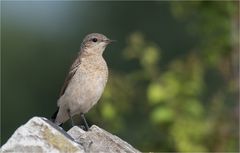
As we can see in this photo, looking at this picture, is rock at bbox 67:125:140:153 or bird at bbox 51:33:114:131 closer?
rock at bbox 67:125:140:153

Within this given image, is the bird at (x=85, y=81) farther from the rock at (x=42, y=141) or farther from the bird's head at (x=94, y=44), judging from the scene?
the rock at (x=42, y=141)

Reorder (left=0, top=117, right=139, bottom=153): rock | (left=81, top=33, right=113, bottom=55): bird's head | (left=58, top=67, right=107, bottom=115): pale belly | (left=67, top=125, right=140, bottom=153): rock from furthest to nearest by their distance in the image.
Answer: (left=81, top=33, right=113, bottom=55): bird's head
(left=58, top=67, right=107, bottom=115): pale belly
(left=67, top=125, right=140, bottom=153): rock
(left=0, top=117, right=139, bottom=153): rock

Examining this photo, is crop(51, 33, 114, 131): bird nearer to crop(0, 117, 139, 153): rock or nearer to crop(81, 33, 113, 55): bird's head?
crop(81, 33, 113, 55): bird's head

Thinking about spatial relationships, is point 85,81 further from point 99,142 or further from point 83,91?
point 99,142

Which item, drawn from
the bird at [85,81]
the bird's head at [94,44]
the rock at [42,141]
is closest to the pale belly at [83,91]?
the bird at [85,81]

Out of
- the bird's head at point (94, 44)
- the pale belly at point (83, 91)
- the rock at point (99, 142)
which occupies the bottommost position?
the pale belly at point (83, 91)

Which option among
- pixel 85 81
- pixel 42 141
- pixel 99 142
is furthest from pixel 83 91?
pixel 42 141

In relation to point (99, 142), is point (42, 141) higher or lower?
higher

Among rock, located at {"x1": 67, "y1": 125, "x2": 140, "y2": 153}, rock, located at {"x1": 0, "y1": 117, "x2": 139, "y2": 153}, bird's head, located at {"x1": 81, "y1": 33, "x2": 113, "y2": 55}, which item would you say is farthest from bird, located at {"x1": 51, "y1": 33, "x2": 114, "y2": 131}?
rock, located at {"x1": 0, "y1": 117, "x2": 139, "y2": 153}
